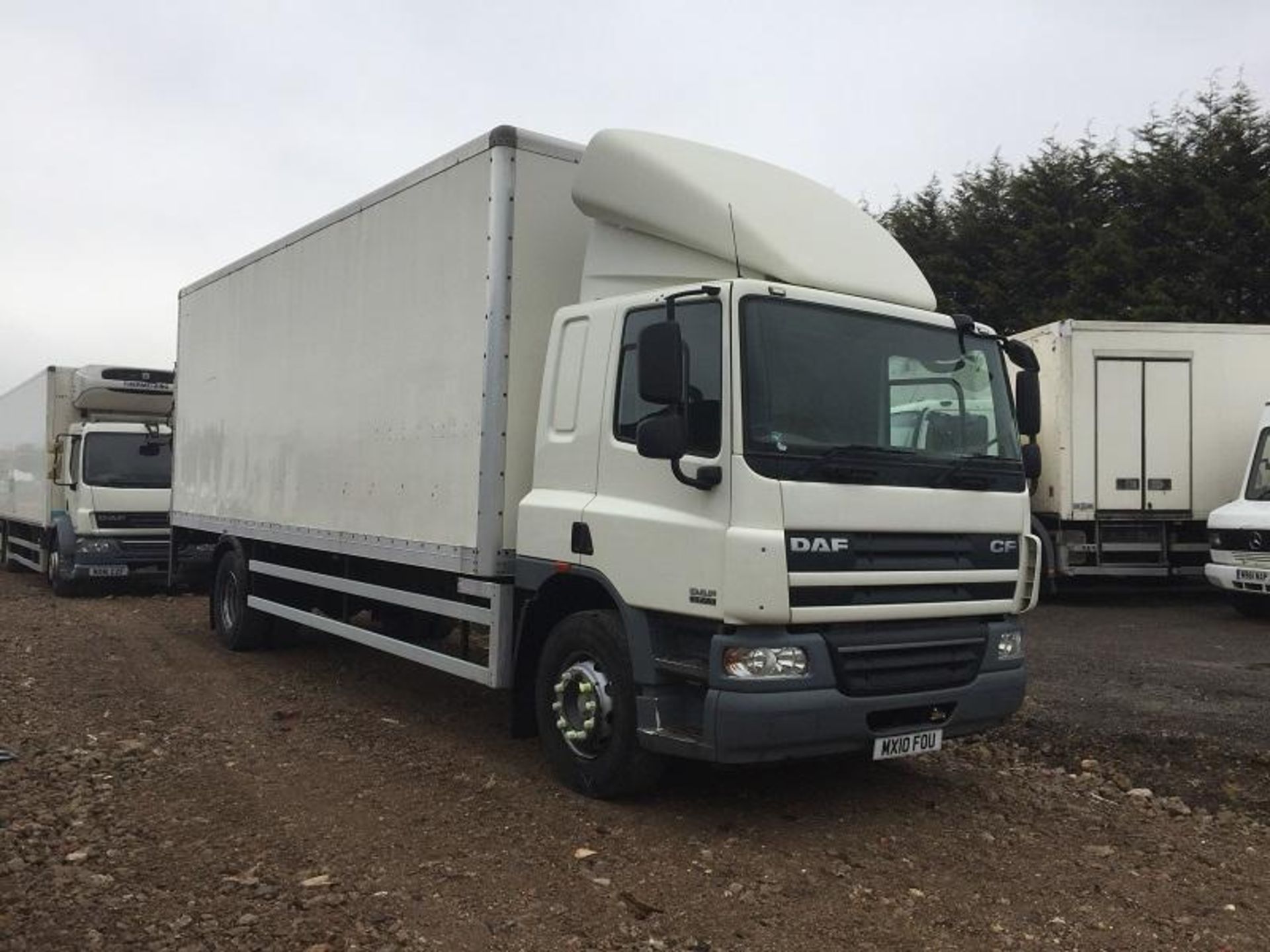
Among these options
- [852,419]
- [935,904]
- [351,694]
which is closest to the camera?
[935,904]

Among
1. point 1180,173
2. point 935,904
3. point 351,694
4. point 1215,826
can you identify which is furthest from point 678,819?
point 1180,173

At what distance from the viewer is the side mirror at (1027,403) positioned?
18.8 feet

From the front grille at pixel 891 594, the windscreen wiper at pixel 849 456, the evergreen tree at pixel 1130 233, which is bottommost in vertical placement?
the front grille at pixel 891 594

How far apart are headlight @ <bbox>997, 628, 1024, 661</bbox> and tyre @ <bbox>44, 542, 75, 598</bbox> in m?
13.1

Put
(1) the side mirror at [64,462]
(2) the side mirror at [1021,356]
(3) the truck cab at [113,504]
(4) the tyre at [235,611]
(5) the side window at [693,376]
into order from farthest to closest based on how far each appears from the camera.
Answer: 1. (1) the side mirror at [64,462]
2. (3) the truck cab at [113,504]
3. (4) the tyre at [235,611]
4. (2) the side mirror at [1021,356]
5. (5) the side window at [693,376]

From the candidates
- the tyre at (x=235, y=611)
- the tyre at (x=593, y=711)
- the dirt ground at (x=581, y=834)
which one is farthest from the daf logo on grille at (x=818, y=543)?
the tyre at (x=235, y=611)

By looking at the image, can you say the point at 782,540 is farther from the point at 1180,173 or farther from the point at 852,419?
the point at 1180,173

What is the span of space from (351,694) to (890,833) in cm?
466

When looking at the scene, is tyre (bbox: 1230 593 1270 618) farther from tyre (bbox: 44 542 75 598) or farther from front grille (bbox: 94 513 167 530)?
tyre (bbox: 44 542 75 598)

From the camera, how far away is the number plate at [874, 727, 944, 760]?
16.2 feet

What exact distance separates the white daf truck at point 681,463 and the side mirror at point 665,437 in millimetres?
16

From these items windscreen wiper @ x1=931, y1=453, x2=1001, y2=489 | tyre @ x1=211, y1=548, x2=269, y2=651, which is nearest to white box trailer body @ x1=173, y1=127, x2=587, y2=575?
tyre @ x1=211, y1=548, x2=269, y2=651

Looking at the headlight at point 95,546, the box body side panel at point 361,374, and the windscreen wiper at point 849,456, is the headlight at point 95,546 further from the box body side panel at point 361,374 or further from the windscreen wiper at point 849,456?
the windscreen wiper at point 849,456

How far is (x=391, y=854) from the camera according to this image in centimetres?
468
